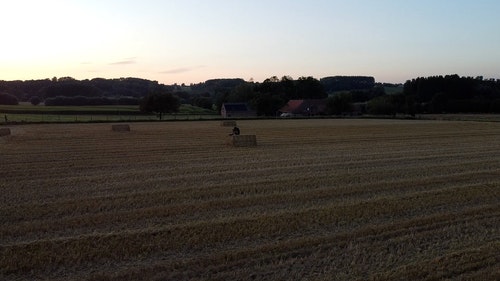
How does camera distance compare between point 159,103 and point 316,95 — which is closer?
point 159,103

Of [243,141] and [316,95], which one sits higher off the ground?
[316,95]

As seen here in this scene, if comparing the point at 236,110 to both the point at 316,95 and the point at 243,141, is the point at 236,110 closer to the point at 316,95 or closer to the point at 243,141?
the point at 316,95

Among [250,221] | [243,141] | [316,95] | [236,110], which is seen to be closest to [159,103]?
[236,110]

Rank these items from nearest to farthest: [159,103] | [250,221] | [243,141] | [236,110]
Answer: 1. [250,221]
2. [243,141]
3. [159,103]
4. [236,110]

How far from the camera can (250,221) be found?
9.55 metres

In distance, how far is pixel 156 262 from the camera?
7.35m

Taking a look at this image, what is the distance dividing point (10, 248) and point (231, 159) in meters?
12.5

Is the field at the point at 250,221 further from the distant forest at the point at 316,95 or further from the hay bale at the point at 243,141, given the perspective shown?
the distant forest at the point at 316,95

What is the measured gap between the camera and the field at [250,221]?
7.13 meters

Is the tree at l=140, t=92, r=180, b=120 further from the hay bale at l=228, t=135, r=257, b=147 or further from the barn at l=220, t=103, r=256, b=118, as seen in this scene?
the hay bale at l=228, t=135, r=257, b=147

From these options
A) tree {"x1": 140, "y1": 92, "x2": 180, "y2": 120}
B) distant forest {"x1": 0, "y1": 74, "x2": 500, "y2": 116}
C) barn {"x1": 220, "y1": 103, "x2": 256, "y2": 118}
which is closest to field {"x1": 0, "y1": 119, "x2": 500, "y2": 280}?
tree {"x1": 140, "y1": 92, "x2": 180, "y2": 120}

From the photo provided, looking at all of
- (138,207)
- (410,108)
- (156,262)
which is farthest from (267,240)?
(410,108)

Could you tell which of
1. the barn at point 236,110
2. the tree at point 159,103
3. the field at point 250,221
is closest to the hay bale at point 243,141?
the field at point 250,221

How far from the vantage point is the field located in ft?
23.4
